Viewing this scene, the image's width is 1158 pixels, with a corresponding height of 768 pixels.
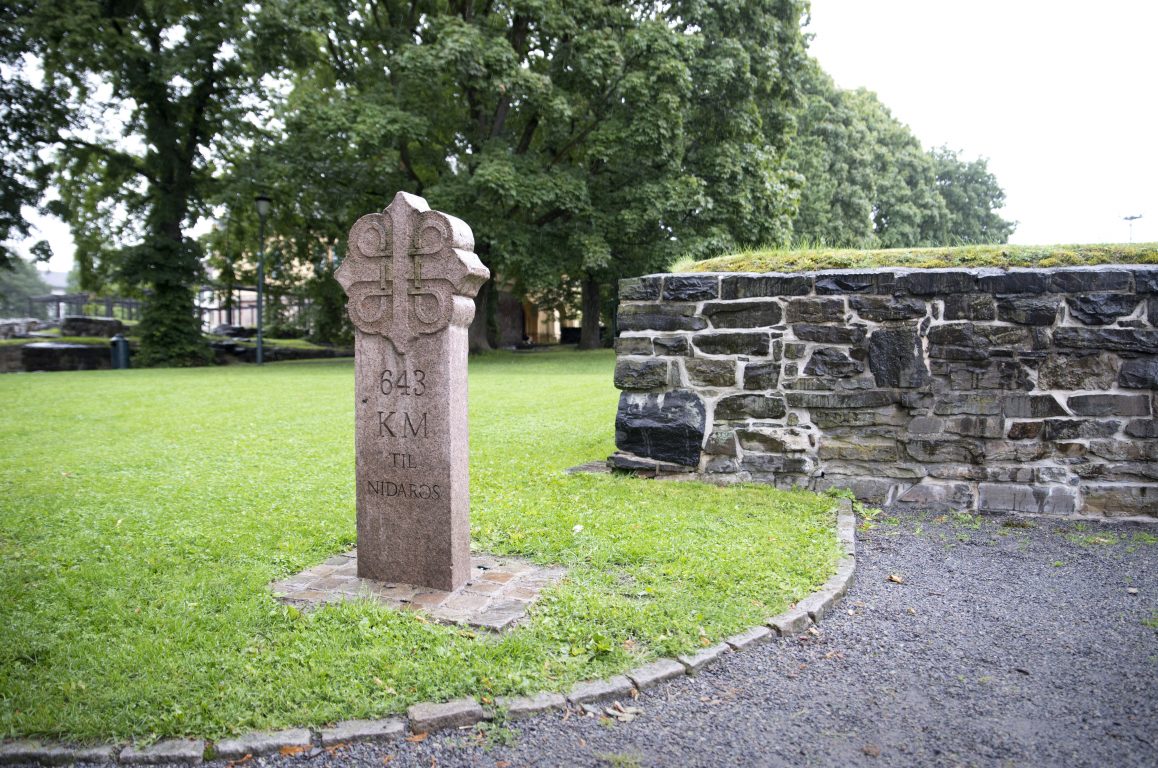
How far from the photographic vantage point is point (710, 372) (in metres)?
6.64

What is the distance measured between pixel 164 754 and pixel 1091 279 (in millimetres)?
6563

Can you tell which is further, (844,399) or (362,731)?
(844,399)

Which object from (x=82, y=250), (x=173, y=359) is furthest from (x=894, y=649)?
(x=82, y=250)

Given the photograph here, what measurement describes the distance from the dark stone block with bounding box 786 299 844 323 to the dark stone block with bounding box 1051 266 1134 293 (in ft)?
5.23

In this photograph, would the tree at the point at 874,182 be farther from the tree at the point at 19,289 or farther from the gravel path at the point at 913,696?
the tree at the point at 19,289

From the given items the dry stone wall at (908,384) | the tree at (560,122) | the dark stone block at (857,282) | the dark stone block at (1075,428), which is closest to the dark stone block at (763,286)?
the dry stone wall at (908,384)

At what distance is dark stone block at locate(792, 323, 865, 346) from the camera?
6.29 metres

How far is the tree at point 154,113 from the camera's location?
20.1 m

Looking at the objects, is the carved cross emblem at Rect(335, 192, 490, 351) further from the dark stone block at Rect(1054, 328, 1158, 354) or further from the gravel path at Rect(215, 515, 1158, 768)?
the dark stone block at Rect(1054, 328, 1158, 354)

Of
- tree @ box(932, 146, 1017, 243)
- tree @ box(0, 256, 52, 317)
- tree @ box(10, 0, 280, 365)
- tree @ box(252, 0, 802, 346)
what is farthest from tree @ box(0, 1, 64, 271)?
tree @ box(932, 146, 1017, 243)

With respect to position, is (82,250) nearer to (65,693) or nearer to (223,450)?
(223,450)

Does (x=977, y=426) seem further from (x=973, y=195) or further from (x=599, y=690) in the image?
(x=973, y=195)

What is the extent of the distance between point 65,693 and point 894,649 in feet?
11.5

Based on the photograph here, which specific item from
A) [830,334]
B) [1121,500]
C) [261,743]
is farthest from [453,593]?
[1121,500]
